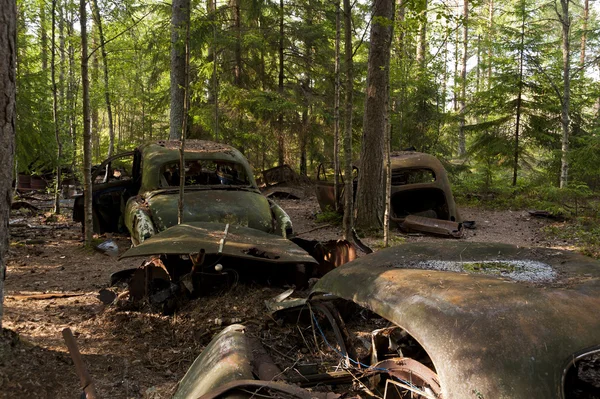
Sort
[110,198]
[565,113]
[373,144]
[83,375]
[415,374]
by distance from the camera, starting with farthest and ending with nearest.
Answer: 1. [565,113]
2. [373,144]
3. [110,198]
4. [83,375]
5. [415,374]

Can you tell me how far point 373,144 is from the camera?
32.6ft

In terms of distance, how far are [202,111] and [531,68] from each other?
11095mm

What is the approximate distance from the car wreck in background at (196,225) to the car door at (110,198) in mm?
18

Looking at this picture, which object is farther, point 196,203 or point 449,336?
point 196,203

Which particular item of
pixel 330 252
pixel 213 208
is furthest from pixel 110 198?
pixel 330 252

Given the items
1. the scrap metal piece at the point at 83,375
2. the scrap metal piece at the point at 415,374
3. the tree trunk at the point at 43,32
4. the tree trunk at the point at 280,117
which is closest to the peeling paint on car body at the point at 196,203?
the scrap metal piece at the point at 83,375

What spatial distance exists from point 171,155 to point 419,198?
669 cm

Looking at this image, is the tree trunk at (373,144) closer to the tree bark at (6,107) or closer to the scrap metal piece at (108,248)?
the scrap metal piece at (108,248)

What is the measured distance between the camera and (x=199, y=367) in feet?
8.89

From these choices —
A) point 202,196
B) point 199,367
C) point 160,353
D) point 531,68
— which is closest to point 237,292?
point 160,353

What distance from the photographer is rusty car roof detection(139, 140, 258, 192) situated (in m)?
7.42

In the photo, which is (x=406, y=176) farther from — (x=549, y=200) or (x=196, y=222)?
(x=196, y=222)

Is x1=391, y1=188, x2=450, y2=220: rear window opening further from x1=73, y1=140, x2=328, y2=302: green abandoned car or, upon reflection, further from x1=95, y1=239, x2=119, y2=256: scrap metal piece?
x1=95, y1=239, x2=119, y2=256: scrap metal piece

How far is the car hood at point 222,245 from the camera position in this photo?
13.8 feet
